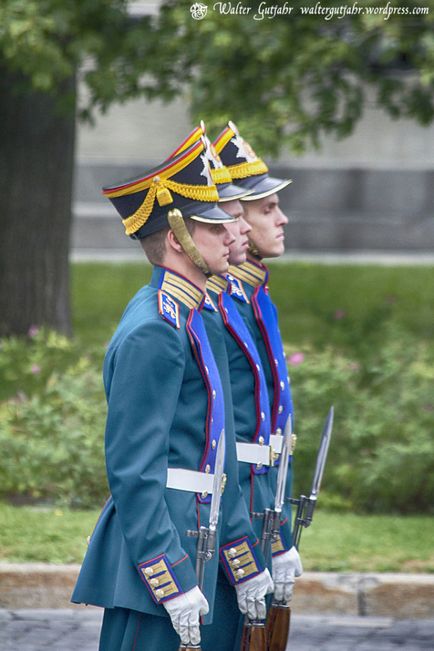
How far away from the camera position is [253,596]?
399 cm

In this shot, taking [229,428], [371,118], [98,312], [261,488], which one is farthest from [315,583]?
[371,118]

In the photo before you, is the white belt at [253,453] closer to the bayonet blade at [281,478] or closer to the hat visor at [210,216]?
the bayonet blade at [281,478]

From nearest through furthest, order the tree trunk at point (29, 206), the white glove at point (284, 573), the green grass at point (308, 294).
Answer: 1. the white glove at point (284, 573)
2. the tree trunk at point (29, 206)
3. the green grass at point (308, 294)

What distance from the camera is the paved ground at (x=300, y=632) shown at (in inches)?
239

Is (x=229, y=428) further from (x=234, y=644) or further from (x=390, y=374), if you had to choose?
(x=390, y=374)

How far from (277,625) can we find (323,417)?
3.90m

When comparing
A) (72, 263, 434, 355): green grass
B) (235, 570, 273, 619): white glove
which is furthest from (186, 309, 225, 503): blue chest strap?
(72, 263, 434, 355): green grass

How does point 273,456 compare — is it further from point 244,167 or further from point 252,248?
point 244,167

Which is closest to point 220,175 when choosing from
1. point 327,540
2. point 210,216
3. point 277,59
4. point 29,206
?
point 210,216

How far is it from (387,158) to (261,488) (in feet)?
61.7

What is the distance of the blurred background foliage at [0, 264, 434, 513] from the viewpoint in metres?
8.11

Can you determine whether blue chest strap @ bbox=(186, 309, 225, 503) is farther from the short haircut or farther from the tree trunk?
the tree trunk

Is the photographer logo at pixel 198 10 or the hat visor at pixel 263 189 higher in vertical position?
the photographer logo at pixel 198 10

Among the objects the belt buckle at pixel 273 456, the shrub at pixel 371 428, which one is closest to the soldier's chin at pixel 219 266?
the belt buckle at pixel 273 456
